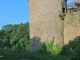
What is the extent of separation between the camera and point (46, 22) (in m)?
29.9

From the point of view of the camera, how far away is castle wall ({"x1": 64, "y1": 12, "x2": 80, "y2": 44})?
28969mm

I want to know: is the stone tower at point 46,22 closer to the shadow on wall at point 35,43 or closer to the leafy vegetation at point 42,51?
the shadow on wall at point 35,43

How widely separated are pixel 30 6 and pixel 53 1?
2.49m

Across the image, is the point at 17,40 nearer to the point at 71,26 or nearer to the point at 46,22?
the point at 46,22

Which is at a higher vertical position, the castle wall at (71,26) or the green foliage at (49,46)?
the castle wall at (71,26)

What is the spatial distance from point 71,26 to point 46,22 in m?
2.34

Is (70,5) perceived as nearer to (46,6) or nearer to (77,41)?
(46,6)

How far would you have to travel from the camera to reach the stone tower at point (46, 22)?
29.9 metres

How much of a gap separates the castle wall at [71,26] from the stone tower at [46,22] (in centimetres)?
70

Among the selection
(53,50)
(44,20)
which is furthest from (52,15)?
(53,50)

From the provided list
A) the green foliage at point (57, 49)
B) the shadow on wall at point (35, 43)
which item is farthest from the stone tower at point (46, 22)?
the green foliage at point (57, 49)

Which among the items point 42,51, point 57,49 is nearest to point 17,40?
point 42,51

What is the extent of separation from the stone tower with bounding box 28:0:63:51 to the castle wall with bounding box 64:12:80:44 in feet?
2.29

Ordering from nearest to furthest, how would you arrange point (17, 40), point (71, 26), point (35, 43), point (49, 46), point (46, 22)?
point (71, 26), point (49, 46), point (46, 22), point (35, 43), point (17, 40)
